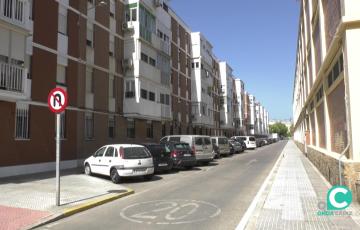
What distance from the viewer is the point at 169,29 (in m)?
36.8

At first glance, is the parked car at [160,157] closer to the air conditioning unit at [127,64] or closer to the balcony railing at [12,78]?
the balcony railing at [12,78]

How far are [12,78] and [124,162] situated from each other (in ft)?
20.9

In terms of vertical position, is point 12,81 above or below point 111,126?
above

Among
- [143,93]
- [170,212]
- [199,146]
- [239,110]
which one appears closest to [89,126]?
[143,93]

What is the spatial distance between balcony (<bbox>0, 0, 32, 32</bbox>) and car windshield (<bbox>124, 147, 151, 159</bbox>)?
7643 millimetres

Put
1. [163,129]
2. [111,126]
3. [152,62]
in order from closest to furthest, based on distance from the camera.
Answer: [111,126], [152,62], [163,129]

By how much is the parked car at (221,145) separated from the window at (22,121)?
54.6 ft

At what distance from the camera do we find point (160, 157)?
18.0 meters

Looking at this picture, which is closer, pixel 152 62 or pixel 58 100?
pixel 58 100

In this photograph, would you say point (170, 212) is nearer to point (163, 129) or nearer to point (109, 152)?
point (109, 152)

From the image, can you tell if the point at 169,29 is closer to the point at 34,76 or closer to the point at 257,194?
the point at 34,76

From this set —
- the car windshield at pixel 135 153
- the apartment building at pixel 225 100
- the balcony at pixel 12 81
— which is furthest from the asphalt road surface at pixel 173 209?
the apartment building at pixel 225 100

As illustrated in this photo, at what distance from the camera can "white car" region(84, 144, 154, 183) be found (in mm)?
14469

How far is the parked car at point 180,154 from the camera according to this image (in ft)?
64.1
